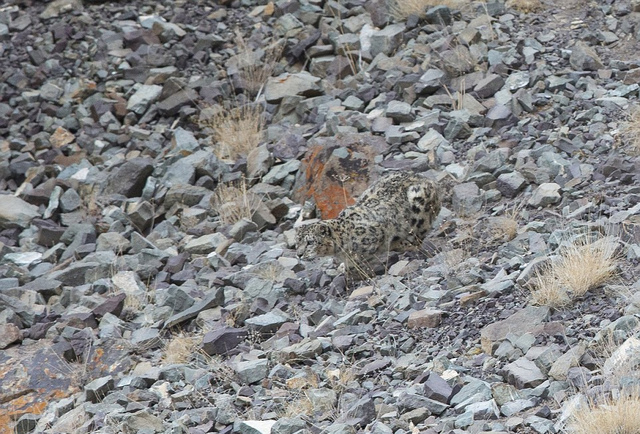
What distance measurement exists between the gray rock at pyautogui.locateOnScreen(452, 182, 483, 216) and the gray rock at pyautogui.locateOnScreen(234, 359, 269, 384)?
3047mm

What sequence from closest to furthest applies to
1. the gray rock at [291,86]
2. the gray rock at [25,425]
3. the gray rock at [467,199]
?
the gray rock at [25,425] → the gray rock at [467,199] → the gray rock at [291,86]

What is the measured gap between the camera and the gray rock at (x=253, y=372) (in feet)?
25.7

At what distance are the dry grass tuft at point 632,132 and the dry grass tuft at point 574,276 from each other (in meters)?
2.61

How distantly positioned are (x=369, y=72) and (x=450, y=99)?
1.75 meters

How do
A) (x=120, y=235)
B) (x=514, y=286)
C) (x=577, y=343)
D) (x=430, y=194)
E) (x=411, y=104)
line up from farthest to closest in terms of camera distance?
(x=411, y=104) < (x=120, y=235) < (x=430, y=194) < (x=514, y=286) < (x=577, y=343)

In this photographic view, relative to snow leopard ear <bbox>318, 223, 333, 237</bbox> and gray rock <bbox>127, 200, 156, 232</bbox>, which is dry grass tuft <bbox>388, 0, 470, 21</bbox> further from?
snow leopard ear <bbox>318, 223, 333, 237</bbox>

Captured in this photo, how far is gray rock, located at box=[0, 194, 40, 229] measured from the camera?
12.7 m

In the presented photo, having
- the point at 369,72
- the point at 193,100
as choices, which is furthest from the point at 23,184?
the point at 369,72

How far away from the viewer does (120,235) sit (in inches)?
464

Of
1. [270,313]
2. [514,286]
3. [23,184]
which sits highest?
[514,286]

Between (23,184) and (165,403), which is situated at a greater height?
(165,403)

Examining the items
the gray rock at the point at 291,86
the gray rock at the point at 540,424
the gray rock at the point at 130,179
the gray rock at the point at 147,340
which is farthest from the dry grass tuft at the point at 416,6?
the gray rock at the point at 540,424

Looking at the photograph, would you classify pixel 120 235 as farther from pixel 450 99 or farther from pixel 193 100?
pixel 450 99

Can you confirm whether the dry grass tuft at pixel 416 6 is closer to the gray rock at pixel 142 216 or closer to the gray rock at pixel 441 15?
the gray rock at pixel 441 15
